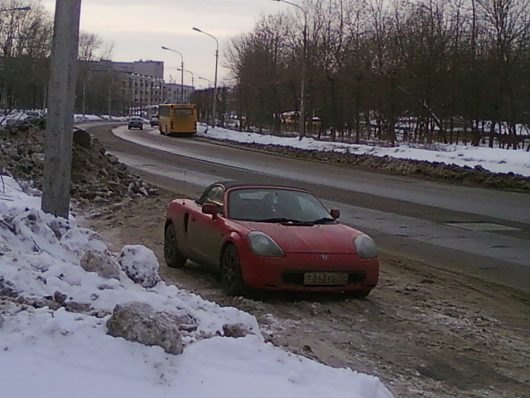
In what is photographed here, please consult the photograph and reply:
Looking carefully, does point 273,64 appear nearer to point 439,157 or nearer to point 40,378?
point 439,157

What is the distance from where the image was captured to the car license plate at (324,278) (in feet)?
27.8

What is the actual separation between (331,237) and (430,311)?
1.29 metres

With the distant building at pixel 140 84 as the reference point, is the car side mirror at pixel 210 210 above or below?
below

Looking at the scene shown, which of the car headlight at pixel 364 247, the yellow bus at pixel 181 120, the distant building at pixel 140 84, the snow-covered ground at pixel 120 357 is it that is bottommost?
the snow-covered ground at pixel 120 357

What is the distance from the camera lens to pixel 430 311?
28.1 ft

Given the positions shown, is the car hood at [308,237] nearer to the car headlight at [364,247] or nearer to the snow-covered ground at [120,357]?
the car headlight at [364,247]

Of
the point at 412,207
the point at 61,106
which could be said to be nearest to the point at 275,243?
the point at 61,106

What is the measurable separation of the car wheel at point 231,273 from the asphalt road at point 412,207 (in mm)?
3726

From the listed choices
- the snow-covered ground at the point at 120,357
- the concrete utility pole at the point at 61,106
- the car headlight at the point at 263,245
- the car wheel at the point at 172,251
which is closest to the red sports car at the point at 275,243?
the car headlight at the point at 263,245

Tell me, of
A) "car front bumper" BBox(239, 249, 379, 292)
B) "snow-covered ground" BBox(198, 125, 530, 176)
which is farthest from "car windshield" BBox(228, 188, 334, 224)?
"snow-covered ground" BBox(198, 125, 530, 176)

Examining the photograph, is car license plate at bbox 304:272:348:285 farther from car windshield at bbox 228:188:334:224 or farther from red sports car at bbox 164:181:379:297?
car windshield at bbox 228:188:334:224

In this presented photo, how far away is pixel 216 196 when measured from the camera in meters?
10.3

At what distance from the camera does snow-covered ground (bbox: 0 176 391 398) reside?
14.3 ft

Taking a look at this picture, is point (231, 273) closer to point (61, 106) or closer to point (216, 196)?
point (216, 196)
